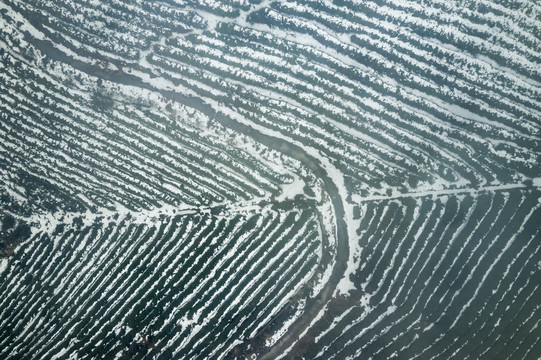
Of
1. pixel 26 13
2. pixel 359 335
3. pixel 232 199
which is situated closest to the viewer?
pixel 359 335

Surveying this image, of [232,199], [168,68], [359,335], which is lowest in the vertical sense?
[359,335]

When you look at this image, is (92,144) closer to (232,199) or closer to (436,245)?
(232,199)

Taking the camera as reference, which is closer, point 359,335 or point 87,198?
point 359,335

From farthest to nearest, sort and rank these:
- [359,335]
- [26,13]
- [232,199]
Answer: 1. [26,13]
2. [232,199]
3. [359,335]

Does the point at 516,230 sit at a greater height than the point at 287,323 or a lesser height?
greater

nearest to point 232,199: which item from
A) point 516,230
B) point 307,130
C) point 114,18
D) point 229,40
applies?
point 307,130

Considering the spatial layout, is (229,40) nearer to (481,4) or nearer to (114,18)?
(114,18)
